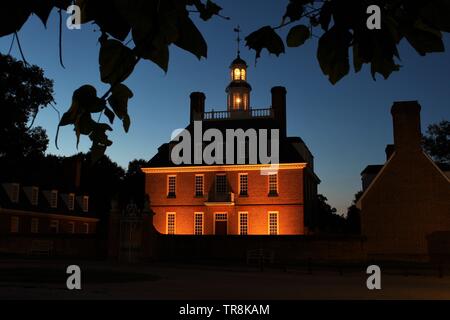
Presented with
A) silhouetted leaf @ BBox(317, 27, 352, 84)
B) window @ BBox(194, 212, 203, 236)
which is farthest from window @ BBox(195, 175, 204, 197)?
silhouetted leaf @ BBox(317, 27, 352, 84)

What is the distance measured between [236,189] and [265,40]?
4092 centimetres

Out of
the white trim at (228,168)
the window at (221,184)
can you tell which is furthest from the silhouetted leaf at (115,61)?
the window at (221,184)

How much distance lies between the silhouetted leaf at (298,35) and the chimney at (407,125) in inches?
1449

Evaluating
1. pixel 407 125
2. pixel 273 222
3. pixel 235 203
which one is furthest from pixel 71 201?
pixel 407 125

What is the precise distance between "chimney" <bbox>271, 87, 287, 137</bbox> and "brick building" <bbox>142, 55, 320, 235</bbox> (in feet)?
3.66

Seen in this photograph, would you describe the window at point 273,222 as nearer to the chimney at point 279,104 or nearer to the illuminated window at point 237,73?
the chimney at point 279,104

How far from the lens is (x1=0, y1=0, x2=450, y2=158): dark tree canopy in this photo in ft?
4.75

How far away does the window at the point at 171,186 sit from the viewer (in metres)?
44.4

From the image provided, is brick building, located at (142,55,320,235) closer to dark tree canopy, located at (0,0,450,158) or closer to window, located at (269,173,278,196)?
window, located at (269,173,278,196)

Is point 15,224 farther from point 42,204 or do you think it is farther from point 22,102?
point 22,102

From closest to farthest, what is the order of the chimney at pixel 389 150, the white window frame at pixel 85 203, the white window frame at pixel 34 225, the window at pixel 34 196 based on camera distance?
Answer: the chimney at pixel 389 150 → the white window frame at pixel 34 225 → the window at pixel 34 196 → the white window frame at pixel 85 203

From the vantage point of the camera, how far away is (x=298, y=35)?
2.29 m

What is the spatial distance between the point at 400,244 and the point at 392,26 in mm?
36178

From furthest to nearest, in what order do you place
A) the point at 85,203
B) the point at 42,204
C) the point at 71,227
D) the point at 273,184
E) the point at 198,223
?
the point at 85,203, the point at 71,227, the point at 42,204, the point at 198,223, the point at 273,184
